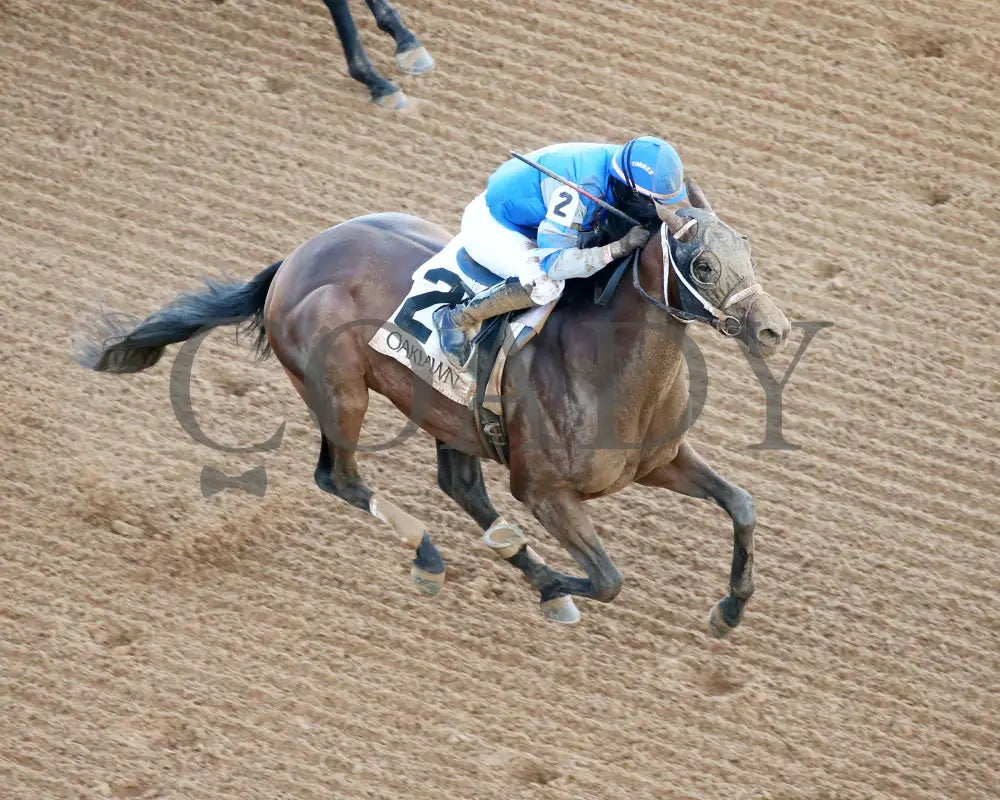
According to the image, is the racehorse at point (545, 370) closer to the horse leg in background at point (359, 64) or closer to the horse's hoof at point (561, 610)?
the horse's hoof at point (561, 610)

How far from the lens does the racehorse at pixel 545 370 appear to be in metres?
3.92

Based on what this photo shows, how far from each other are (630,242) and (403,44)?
392cm

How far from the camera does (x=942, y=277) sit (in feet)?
21.3

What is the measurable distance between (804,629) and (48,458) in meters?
3.55

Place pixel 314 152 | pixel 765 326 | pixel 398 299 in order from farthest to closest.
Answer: pixel 314 152 → pixel 398 299 → pixel 765 326

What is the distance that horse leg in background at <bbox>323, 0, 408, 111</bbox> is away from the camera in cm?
731

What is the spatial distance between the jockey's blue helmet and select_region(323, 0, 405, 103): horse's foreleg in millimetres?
3653

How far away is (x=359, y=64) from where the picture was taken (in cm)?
741

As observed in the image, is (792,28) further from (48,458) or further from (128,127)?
(48,458)

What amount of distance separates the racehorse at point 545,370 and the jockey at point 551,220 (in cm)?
11

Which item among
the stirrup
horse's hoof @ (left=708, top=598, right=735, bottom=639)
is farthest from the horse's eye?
horse's hoof @ (left=708, top=598, right=735, bottom=639)

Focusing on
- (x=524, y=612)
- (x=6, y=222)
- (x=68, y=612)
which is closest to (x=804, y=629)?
(x=524, y=612)

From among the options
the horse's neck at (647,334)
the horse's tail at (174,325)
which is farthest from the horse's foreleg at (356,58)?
the horse's neck at (647,334)

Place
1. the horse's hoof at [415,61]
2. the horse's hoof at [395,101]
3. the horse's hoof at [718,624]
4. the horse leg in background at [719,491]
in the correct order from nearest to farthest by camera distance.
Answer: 1. the horse leg in background at [719,491]
2. the horse's hoof at [718,624]
3. the horse's hoof at [395,101]
4. the horse's hoof at [415,61]
